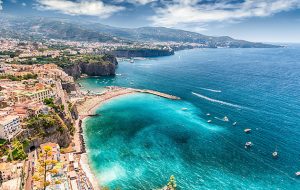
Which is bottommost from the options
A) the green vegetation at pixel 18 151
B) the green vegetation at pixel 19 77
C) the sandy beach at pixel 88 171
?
the sandy beach at pixel 88 171

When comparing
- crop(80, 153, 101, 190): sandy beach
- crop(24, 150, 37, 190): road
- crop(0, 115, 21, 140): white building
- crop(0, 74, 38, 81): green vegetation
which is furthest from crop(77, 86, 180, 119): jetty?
crop(24, 150, 37, 190): road

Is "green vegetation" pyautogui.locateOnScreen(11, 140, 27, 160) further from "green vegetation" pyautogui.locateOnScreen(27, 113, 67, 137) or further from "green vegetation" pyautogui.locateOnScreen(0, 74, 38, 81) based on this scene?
"green vegetation" pyautogui.locateOnScreen(0, 74, 38, 81)

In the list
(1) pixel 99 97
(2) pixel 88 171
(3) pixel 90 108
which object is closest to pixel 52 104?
(3) pixel 90 108

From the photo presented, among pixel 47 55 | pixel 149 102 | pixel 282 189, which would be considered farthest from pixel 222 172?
pixel 47 55

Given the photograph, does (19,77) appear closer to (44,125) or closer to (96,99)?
(96,99)

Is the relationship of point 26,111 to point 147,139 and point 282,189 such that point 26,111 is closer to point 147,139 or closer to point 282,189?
point 147,139

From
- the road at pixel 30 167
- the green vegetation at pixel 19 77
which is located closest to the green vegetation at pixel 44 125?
the road at pixel 30 167

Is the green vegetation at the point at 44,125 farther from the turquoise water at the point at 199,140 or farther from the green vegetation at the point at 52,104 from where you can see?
the turquoise water at the point at 199,140
